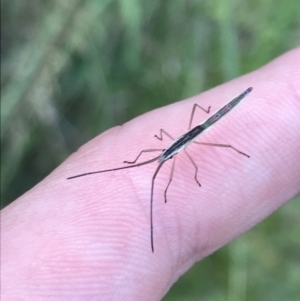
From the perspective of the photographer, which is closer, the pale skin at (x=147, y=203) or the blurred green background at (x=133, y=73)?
the pale skin at (x=147, y=203)

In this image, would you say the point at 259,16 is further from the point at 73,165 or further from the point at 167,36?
the point at 73,165

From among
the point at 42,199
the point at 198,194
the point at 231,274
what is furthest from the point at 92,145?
the point at 231,274

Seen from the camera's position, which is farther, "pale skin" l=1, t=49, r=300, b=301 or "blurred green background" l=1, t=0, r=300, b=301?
"blurred green background" l=1, t=0, r=300, b=301

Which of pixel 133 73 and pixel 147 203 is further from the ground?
pixel 133 73

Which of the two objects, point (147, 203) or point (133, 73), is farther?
point (133, 73)
